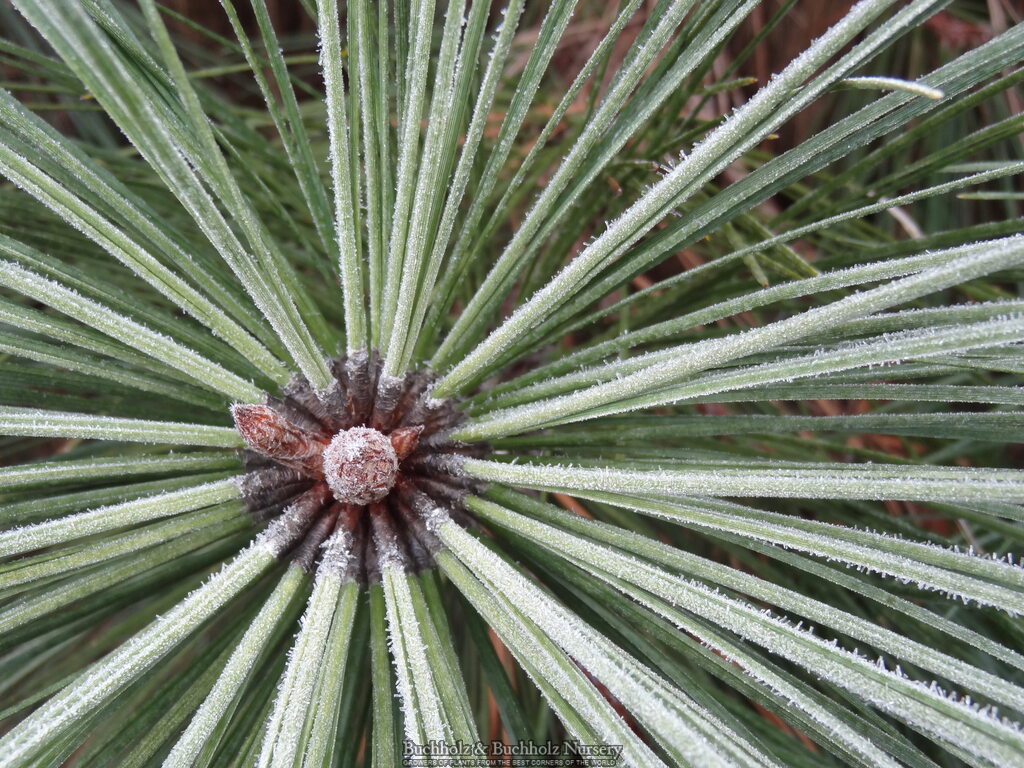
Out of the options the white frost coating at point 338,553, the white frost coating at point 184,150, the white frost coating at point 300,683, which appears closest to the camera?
the white frost coating at point 184,150

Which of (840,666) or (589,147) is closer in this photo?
(840,666)

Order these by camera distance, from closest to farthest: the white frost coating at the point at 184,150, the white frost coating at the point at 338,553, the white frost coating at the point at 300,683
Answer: the white frost coating at the point at 184,150 → the white frost coating at the point at 300,683 → the white frost coating at the point at 338,553

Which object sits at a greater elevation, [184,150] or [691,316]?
[184,150]

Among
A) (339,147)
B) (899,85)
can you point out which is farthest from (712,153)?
(339,147)

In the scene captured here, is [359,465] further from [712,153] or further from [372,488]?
[712,153]

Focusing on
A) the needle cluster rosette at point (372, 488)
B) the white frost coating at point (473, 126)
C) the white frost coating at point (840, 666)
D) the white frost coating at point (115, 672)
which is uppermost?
the white frost coating at point (473, 126)

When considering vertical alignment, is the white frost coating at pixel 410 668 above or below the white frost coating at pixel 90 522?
below

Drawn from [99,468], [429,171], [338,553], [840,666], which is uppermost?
[429,171]

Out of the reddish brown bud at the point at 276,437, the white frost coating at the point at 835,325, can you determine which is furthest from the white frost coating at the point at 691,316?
the reddish brown bud at the point at 276,437

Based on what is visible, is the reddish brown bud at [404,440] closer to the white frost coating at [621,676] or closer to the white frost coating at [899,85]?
the white frost coating at [621,676]
